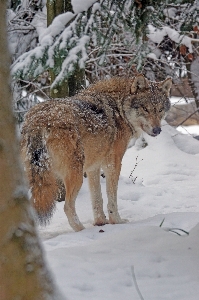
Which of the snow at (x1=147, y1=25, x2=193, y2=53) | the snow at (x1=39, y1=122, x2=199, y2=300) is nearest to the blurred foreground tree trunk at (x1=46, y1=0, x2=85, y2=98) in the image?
the snow at (x1=39, y1=122, x2=199, y2=300)

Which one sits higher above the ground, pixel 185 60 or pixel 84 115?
pixel 84 115

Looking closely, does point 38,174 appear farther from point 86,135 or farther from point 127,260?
point 127,260

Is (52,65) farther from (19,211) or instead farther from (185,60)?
(185,60)

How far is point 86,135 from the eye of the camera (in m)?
5.44

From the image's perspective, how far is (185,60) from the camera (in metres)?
12.3

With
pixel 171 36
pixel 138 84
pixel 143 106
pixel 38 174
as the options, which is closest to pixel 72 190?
pixel 38 174

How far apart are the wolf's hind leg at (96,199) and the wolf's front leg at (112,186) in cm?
11

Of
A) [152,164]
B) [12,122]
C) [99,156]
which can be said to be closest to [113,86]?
[99,156]

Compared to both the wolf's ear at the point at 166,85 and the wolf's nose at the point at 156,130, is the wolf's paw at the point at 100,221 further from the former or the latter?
the wolf's ear at the point at 166,85

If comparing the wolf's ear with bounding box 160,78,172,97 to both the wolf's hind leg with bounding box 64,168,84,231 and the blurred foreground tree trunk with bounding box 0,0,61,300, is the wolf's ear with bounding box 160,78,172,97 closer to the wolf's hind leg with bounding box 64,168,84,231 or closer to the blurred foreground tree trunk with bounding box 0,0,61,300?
the wolf's hind leg with bounding box 64,168,84,231

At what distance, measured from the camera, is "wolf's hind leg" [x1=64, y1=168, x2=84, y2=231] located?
5.26m

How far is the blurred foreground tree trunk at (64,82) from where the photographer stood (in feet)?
21.5

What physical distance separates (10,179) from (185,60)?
1085cm

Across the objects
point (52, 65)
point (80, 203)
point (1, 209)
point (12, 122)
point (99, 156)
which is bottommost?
point (80, 203)
